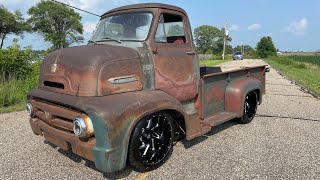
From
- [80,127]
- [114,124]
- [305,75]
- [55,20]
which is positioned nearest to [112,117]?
[114,124]

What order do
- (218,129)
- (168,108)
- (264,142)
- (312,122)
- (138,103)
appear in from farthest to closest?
(312,122), (218,129), (264,142), (168,108), (138,103)

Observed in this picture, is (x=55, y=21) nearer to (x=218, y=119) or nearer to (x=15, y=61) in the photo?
(x=15, y=61)

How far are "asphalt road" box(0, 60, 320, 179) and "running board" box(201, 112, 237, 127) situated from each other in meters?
0.38

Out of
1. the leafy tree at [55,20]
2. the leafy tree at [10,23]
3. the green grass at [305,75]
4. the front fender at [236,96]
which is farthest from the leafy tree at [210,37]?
the front fender at [236,96]

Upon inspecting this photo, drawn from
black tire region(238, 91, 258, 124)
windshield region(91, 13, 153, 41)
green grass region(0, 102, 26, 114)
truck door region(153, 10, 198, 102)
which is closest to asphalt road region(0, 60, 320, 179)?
black tire region(238, 91, 258, 124)

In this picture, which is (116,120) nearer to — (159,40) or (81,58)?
(81,58)

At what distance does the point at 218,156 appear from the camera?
474 cm

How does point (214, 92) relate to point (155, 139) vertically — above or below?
above

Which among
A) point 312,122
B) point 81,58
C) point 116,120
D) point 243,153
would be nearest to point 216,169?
point 243,153

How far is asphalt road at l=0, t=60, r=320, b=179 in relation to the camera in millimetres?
4141

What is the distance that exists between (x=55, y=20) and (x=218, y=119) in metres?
69.3

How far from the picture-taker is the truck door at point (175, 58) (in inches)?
180

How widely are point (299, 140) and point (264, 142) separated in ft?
2.22

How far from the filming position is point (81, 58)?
12.9ft
